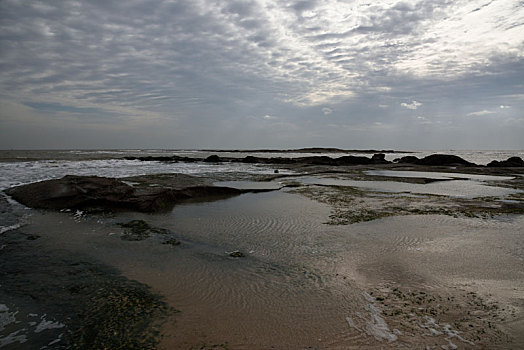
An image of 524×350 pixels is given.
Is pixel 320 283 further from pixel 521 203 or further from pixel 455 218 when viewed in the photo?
pixel 521 203

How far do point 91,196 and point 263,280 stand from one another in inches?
302

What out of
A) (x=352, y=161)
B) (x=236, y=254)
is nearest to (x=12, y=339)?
(x=236, y=254)

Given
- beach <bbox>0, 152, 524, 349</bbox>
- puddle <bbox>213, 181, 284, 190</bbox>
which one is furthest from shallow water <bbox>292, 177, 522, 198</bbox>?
beach <bbox>0, 152, 524, 349</bbox>

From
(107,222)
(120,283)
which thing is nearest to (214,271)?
(120,283)

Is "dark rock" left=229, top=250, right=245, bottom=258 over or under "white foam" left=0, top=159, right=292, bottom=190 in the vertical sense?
under

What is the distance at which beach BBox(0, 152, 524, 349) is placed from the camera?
344cm

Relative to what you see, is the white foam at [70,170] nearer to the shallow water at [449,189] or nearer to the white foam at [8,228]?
the white foam at [8,228]

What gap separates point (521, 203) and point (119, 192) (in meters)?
15.1

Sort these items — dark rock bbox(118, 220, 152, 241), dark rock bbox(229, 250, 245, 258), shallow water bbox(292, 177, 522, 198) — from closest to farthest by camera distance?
dark rock bbox(229, 250, 245, 258), dark rock bbox(118, 220, 152, 241), shallow water bbox(292, 177, 522, 198)

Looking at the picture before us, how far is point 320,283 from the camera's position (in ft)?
15.8

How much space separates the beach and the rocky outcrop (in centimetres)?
61

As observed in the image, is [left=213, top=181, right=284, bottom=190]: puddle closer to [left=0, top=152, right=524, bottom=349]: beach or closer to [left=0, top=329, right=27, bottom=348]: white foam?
[left=0, top=152, right=524, bottom=349]: beach

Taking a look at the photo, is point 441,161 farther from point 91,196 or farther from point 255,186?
point 91,196

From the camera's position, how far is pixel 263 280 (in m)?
4.92
